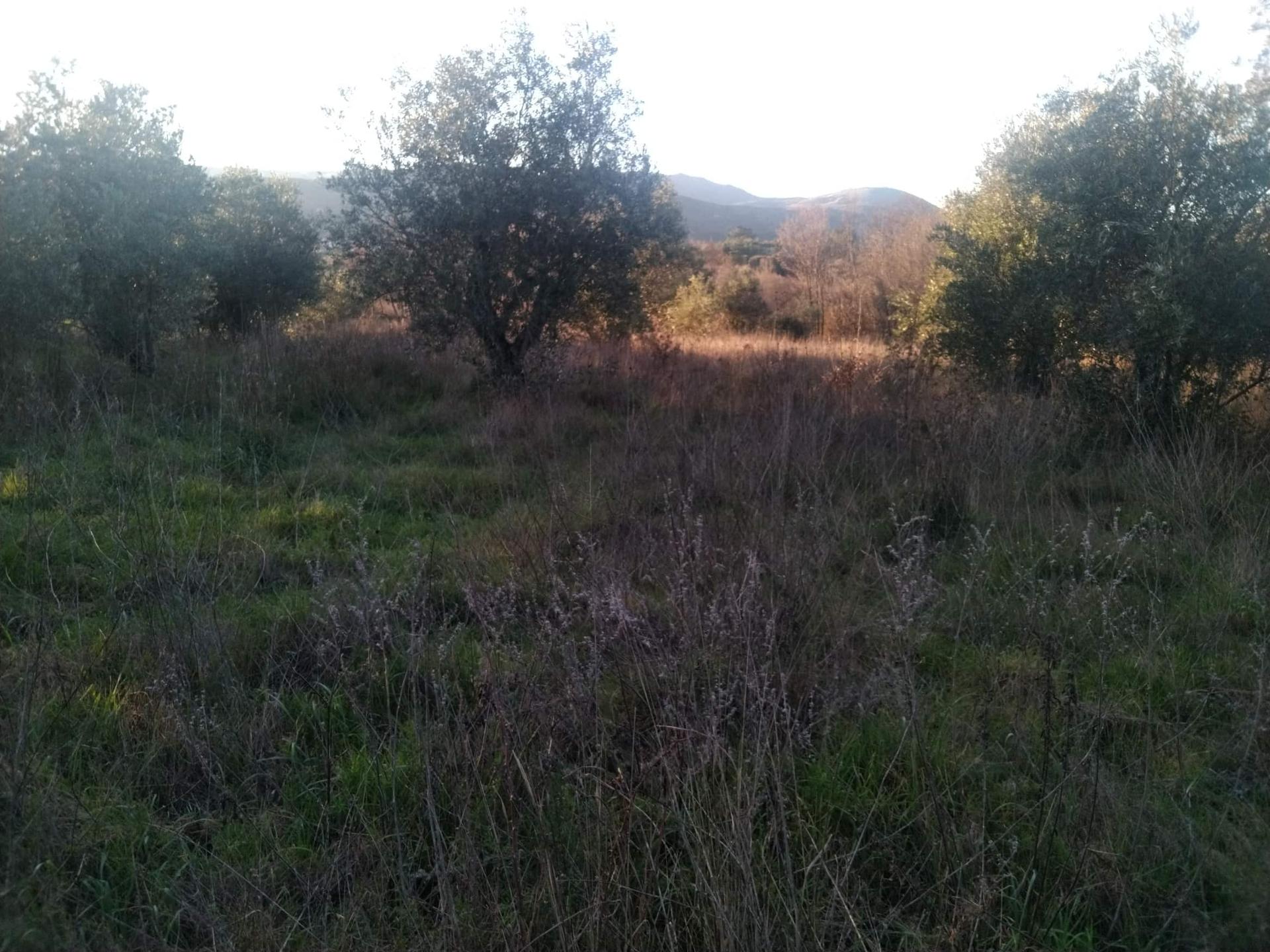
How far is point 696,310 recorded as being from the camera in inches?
906

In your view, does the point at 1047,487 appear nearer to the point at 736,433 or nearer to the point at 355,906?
the point at 736,433

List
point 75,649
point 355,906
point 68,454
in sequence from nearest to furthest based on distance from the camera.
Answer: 1. point 355,906
2. point 75,649
3. point 68,454

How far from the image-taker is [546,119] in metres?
10.6

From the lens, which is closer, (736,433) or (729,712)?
(729,712)

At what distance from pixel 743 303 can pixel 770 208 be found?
52.7m

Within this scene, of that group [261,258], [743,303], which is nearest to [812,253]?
[743,303]

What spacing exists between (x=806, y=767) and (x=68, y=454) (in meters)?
3.99

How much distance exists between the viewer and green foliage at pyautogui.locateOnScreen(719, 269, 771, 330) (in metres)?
25.3

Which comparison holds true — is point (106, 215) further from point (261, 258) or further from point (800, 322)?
point (800, 322)

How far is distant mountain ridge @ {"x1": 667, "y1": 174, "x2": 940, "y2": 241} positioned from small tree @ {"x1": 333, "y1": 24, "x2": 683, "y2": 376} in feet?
54.8

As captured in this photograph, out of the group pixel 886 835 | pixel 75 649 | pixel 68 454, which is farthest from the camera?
pixel 68 454

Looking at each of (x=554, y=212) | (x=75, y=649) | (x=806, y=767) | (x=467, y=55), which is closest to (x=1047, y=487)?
(x=806, y=767)

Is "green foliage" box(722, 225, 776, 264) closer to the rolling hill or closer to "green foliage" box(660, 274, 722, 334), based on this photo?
the rolling hill

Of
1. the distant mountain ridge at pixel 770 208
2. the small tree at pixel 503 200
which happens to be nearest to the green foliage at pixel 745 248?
the distant mountain ridge at pixel 770 208
